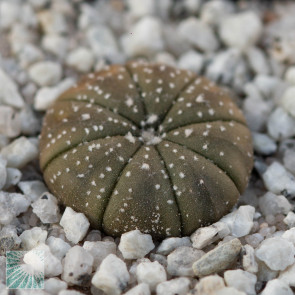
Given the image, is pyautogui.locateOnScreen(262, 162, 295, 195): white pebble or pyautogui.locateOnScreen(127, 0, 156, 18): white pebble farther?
pyautogui.locateOnScreen(127, 0, 156, 18): white pebble

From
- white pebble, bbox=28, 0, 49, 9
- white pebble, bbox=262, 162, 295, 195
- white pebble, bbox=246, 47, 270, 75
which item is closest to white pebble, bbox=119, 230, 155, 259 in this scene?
white pebble, bbox=262, 162, 295, 195

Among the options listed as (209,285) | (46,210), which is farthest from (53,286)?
(209,285)

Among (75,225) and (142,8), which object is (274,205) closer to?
(75,225)

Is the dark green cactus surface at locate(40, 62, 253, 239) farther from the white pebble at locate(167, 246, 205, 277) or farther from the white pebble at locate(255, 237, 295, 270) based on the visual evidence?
the white pebble at locate(255, 237, 295, 270)

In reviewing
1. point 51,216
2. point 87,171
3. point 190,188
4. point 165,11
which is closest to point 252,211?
point 190,188

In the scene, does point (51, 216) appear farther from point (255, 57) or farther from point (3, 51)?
point (255, 57)

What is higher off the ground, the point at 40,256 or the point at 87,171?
the point at 87,171
